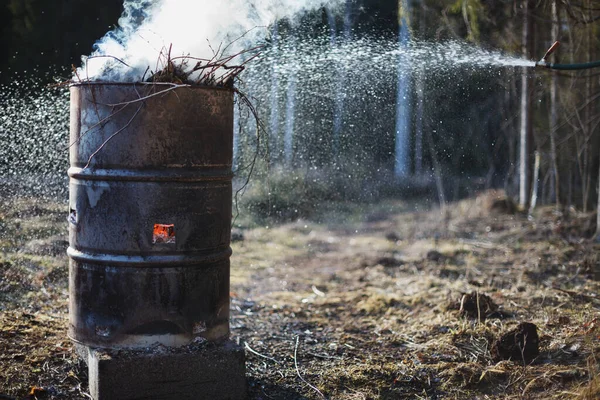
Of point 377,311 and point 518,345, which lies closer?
point 518,345

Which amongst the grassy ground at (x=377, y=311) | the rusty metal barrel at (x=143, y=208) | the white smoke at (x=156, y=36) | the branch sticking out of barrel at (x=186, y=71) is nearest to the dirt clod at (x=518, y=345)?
the grassy ground at (x=377, y=311)

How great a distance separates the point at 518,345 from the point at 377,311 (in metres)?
1.88

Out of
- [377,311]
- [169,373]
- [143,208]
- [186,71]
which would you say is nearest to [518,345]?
[377,311]

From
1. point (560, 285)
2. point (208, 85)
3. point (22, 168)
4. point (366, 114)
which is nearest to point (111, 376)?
point (208, 85)

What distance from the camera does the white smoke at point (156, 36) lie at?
383 centimetres

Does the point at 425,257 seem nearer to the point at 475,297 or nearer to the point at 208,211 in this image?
the point at 475,297

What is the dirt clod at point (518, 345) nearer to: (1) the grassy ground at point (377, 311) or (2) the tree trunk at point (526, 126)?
(1) the grassy ground at point (377, 311)

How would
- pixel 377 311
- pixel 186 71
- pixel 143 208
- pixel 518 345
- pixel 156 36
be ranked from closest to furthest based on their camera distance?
pixel 143 208, pixel 186 71, pixel 156 36, pixel 518 345, pixel 377 311

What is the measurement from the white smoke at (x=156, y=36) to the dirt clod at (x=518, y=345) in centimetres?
267

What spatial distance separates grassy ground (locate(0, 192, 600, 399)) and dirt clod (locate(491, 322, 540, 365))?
0.14 feet

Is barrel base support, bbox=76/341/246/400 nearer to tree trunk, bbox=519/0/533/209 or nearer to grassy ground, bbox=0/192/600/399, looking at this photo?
grassy ground, bbox=0/192/600/399

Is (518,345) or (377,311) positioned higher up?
(518,345)

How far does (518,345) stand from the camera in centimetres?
435

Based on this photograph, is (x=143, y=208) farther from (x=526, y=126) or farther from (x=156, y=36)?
(x=526, y=126)
